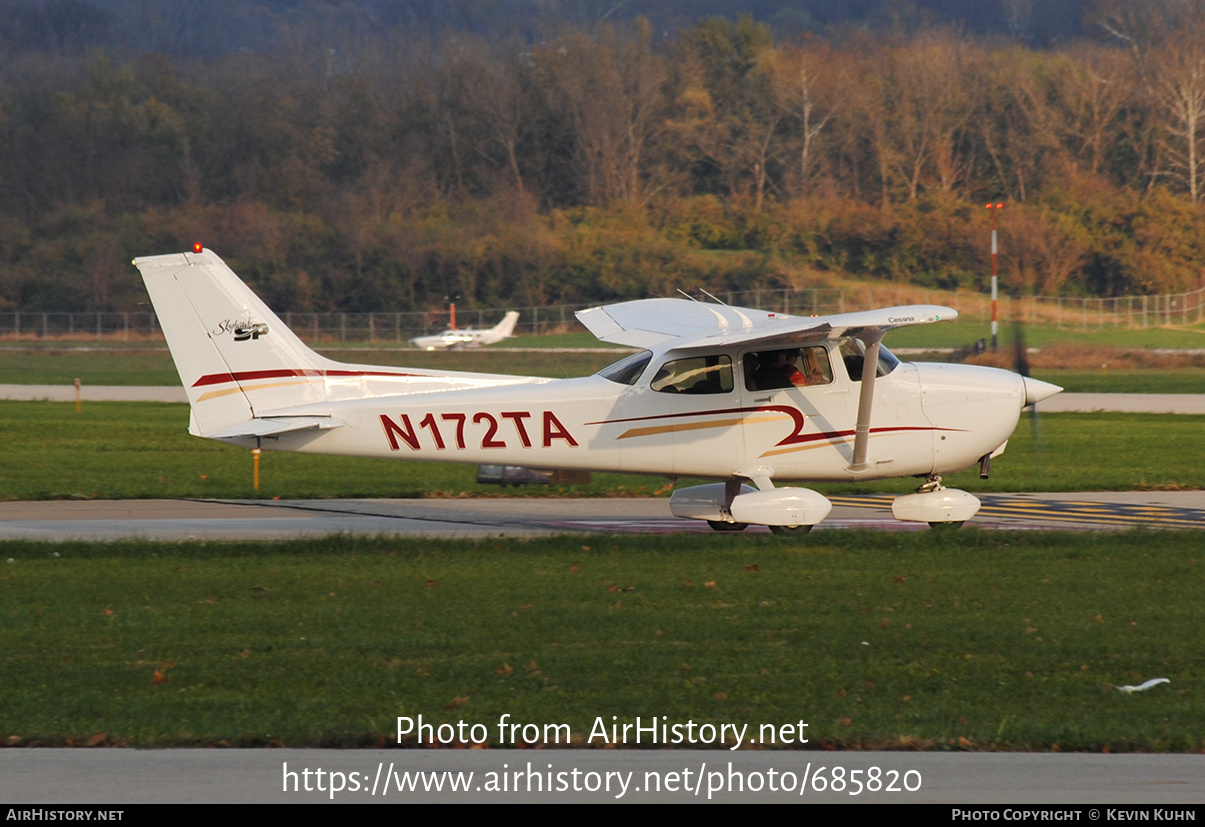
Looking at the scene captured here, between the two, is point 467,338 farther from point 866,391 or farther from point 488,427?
point 866,391

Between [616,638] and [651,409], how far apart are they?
17.5ft

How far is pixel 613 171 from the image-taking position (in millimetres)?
87375

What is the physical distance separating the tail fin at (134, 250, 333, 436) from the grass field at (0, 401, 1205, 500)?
4.49 meters

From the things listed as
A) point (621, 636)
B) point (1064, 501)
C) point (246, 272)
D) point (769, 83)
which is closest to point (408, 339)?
point (246, 272)

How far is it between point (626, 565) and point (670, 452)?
233 centimetres

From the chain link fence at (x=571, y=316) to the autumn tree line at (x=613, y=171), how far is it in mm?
2113

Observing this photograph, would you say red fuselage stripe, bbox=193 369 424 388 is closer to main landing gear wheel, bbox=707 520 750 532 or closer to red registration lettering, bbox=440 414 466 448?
red registration lettering, bbox=440 414 466 448

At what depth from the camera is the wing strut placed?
13836 millimetres

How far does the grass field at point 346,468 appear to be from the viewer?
61.6ft

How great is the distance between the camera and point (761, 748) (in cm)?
654

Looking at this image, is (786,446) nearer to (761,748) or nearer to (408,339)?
(761,748)

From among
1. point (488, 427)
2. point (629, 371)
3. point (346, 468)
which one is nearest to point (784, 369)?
point (629, 371)

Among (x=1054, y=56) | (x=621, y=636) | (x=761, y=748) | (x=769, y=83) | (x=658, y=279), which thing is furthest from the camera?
(x=1054, y=56)

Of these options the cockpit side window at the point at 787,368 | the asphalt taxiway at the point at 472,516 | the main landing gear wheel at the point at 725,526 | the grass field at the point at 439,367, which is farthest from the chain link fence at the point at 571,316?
the cockpit side window at the point at 787,368
